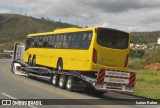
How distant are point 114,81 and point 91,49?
6.72 ft

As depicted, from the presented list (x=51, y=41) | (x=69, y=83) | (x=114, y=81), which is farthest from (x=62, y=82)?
(x=114, y=81)

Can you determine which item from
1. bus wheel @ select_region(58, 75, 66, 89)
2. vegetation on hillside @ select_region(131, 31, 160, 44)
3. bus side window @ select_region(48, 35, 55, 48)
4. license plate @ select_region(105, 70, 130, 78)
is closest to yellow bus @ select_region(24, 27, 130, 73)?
bus wheel @ select_region(58, 75, 66, 89)

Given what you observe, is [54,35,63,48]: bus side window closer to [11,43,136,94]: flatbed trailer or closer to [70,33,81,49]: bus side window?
[11,43,136,94]: flatbed trailer

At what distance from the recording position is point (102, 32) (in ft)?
68.6

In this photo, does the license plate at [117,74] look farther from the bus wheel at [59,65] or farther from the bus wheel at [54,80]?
the bus wheel at [54,80]

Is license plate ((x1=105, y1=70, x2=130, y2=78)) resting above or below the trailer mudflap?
above

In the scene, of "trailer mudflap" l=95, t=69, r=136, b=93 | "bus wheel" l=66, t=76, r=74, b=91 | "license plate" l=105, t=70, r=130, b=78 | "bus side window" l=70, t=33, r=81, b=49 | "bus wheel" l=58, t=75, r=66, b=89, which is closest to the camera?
"trailer mudflap" l=95, t=69, r=136, b=93

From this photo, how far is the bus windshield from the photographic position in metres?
20.9

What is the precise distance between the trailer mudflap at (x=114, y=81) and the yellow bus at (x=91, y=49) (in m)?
0.91

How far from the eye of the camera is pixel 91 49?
67.6 ft

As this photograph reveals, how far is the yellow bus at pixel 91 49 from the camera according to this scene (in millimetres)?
20628

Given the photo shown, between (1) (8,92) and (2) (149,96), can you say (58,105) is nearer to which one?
(1) (8,92)

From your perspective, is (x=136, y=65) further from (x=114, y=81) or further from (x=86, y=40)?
(x=114, y=81)

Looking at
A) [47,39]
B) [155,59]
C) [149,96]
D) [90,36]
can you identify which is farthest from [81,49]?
[155,59]
